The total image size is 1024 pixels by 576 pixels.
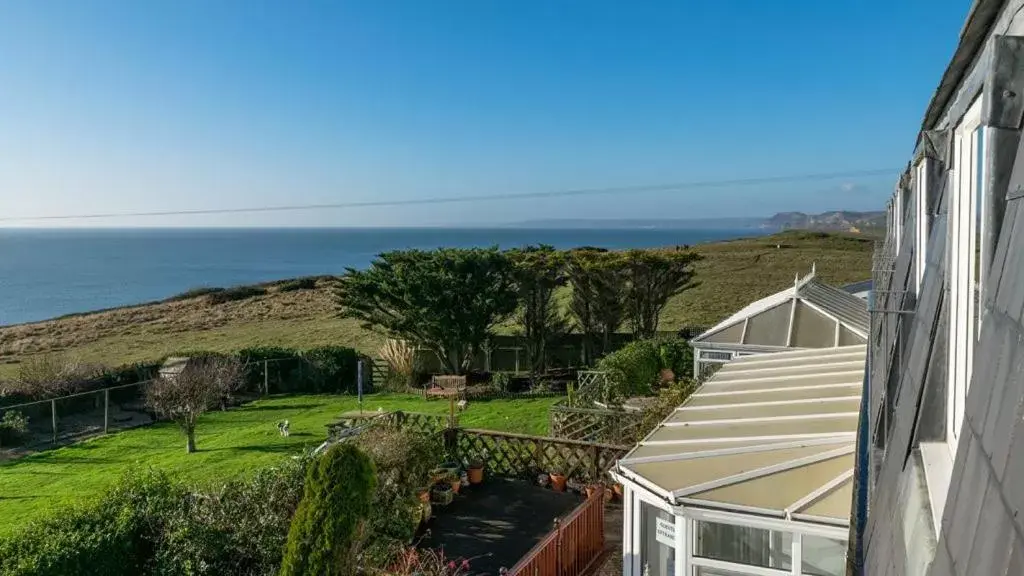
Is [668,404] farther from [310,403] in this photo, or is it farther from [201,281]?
[201,281]

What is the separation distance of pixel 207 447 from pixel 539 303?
42.8 ft

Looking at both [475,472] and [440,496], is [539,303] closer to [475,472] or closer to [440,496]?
[475,472]

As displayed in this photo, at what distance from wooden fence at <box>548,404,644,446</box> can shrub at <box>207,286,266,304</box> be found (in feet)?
135

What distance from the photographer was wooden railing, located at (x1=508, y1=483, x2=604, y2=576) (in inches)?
345

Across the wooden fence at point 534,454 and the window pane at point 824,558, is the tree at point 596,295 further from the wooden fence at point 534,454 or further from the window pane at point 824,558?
the window pane at point 824,558

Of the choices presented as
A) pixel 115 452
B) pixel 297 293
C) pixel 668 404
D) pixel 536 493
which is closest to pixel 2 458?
pixel 115 452

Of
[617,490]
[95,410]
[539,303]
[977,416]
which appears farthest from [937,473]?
[539,303]

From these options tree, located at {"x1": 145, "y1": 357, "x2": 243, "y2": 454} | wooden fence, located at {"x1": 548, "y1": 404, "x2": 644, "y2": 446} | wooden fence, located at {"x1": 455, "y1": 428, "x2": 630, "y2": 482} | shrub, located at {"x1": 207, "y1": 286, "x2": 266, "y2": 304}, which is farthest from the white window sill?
shrub, located at {"x1": 207, "y1": 286, "x2": 266, "y2": 304}

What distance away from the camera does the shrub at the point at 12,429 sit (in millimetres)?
17344

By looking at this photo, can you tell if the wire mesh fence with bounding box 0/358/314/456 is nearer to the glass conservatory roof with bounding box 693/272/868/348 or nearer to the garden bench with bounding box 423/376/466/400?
the garden bench with bounding box 423/376/466/400

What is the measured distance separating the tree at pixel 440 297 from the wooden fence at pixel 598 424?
9.44 metres

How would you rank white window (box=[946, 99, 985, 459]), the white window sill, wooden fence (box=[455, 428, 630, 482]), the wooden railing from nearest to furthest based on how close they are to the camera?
1. the white window sill
2. white window (box=[946, 99, 985, 459])
3. the wooden railing
4. wooden fence (box=[455, 428, 630, 482])

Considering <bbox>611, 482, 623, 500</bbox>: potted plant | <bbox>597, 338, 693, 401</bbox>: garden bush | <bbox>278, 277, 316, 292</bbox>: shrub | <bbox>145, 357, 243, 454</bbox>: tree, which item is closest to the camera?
<bbox>611, 482, 623, 500</bbox>: potted plant

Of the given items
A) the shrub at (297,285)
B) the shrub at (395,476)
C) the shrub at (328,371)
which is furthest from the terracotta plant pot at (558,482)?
the shrub at (297,285)
